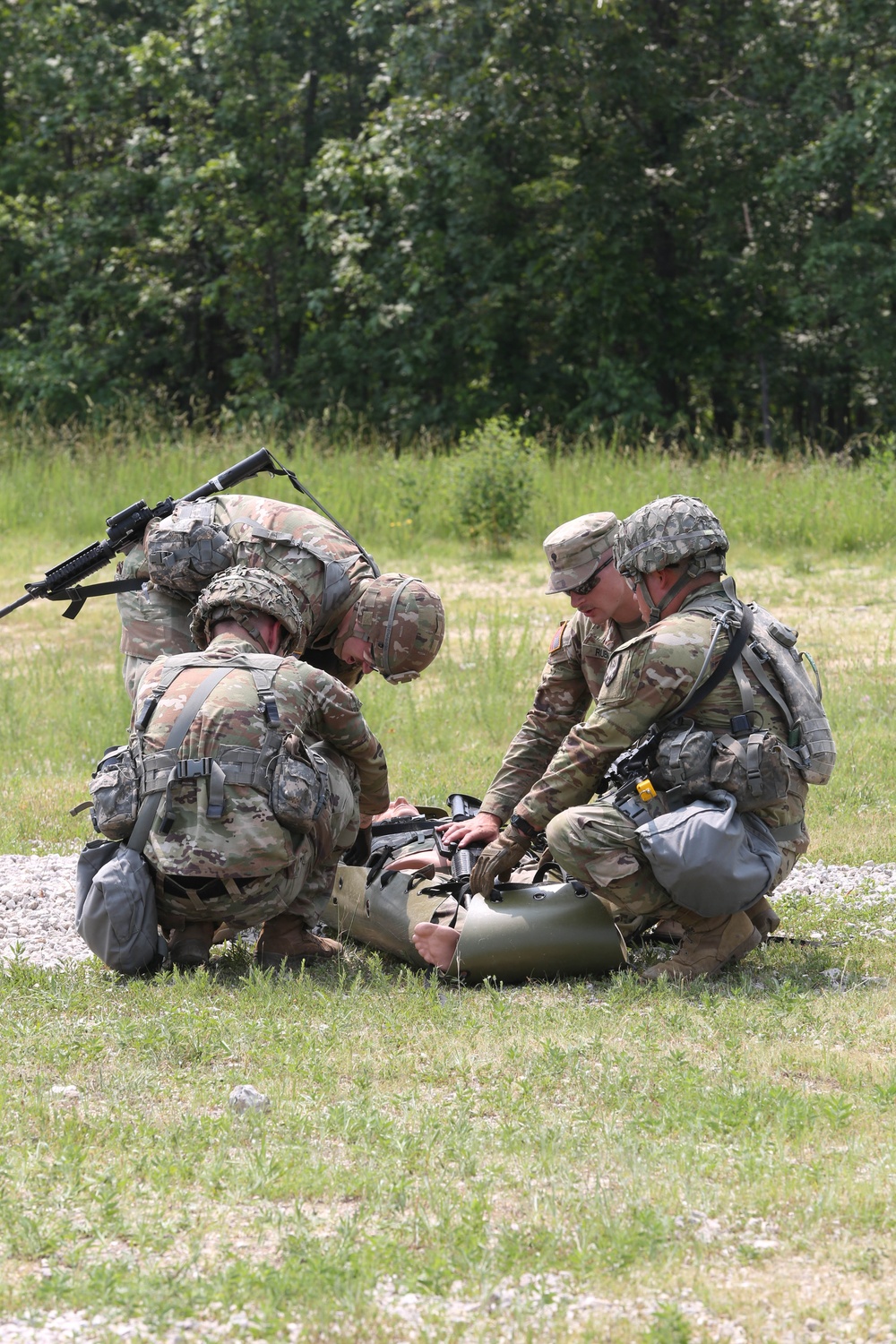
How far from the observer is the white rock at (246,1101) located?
385cm

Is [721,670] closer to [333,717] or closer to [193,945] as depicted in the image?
[333,717]

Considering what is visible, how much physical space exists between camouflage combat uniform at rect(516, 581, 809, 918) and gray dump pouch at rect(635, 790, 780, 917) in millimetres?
92

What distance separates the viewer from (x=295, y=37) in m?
23.6

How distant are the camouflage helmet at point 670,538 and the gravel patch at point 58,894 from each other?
1.75 metres

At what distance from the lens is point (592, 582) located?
5.63 metres

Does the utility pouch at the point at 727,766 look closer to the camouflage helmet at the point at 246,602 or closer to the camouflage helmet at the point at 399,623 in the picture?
the camouflage helmet at the point at 399,623

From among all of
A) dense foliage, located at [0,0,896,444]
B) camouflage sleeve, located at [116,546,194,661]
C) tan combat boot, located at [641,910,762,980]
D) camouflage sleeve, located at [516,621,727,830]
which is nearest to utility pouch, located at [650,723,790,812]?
camouflage sleeve, located at [516,621,727,830]

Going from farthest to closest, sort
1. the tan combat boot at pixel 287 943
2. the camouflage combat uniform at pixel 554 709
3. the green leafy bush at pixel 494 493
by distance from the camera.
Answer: the green leafy bush at pixel 494 493, the camouflage combat uniform at pixel 554 709, the tan combat boot at pixel 287 943

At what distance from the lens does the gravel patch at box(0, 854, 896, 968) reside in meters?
5.73

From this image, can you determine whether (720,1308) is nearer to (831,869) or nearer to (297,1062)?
(297,1062)

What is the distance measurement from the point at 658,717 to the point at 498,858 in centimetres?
78

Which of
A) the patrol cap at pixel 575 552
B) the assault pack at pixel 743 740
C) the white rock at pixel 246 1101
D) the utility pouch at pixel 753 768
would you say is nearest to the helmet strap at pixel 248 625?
the patrol cap at pixel 575 552

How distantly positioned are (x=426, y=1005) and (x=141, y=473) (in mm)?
12178

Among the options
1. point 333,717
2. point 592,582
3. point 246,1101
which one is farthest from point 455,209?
point 246,1101
